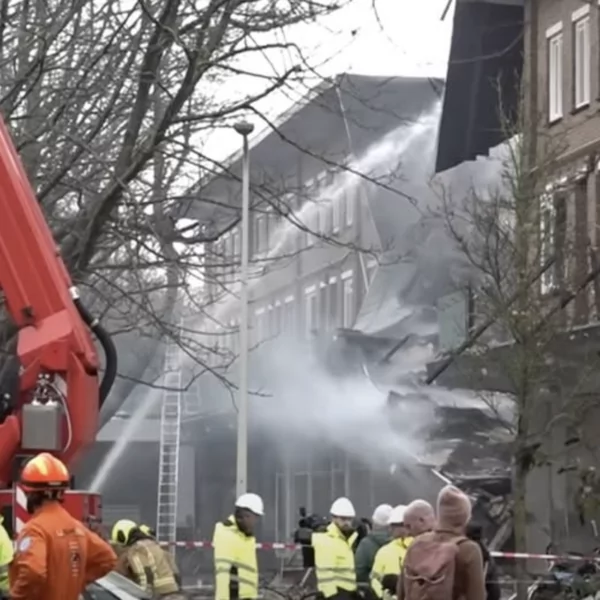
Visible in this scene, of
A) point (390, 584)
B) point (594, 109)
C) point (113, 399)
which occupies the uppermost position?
point (594, 109)

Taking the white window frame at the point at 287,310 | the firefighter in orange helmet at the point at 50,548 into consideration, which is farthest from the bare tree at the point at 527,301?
the white window frame at the point at 287,310

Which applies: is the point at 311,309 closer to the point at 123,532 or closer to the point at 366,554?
the point at 123,532

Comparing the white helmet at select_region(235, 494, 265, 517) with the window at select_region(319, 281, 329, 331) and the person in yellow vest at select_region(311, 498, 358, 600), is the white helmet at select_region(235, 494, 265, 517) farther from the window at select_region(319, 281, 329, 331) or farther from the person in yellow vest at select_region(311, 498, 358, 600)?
the window at select_region(319, 281, 329, 331)

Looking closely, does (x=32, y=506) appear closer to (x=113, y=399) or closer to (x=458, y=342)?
(x=113, y=399)

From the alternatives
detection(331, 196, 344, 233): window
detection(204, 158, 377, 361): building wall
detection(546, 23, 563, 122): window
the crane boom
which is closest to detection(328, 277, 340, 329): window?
detection(204, 158, 377, 361): building wall

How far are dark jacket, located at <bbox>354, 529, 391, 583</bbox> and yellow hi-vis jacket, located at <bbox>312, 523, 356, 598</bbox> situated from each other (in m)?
0.06

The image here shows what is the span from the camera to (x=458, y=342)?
88.2ft

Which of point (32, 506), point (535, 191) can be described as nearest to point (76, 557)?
point (32, 506)

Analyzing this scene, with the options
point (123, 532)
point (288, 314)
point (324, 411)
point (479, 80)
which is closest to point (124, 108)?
point (123, 532)

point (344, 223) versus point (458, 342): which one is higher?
point (344, 223)

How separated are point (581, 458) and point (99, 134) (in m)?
12.2

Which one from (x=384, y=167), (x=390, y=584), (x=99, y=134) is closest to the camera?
(x=390, y=584)

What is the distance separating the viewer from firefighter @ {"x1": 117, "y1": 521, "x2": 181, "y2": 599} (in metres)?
12.7

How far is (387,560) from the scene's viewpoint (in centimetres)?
1282
